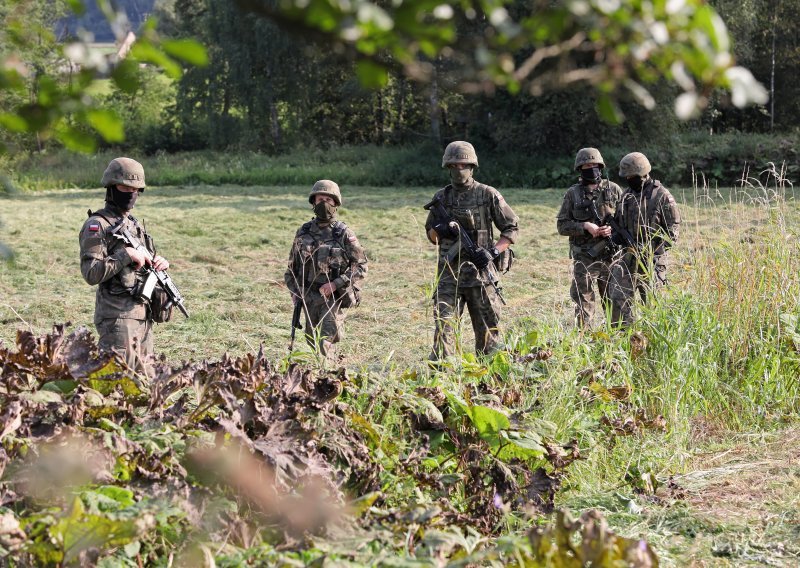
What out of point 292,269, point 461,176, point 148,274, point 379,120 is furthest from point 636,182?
point 379,120

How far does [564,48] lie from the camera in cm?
172

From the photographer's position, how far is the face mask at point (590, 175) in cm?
801

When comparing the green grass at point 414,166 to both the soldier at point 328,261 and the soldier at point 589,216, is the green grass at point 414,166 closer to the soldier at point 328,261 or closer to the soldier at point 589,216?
the soldier at point 589,216

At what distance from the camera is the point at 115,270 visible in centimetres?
593

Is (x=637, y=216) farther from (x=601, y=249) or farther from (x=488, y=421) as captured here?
(x=488, y=421)

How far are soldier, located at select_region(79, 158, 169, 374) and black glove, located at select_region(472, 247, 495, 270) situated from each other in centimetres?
225

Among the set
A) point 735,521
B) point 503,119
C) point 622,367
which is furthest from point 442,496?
point 503,119

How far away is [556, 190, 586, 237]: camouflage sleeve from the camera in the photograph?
8031 mm

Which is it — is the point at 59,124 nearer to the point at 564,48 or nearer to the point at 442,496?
the point at 564,48

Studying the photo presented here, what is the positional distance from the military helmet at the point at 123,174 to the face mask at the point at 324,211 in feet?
4.21

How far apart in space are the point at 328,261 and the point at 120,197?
1479 millimetres

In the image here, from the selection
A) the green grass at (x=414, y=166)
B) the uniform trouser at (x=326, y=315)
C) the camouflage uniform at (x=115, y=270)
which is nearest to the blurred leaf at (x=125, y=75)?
the camouflage uniform at (x=115, y=270)

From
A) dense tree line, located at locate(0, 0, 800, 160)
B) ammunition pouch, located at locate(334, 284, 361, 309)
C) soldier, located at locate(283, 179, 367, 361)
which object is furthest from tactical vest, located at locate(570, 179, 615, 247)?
dense tree line, located at locate(0, 0, 800, 160)

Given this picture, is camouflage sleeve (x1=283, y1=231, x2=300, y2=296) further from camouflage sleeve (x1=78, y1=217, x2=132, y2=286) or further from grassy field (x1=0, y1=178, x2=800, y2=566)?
camouflage sleeve (x1=78, y1=217, x2=132, y2=286)
